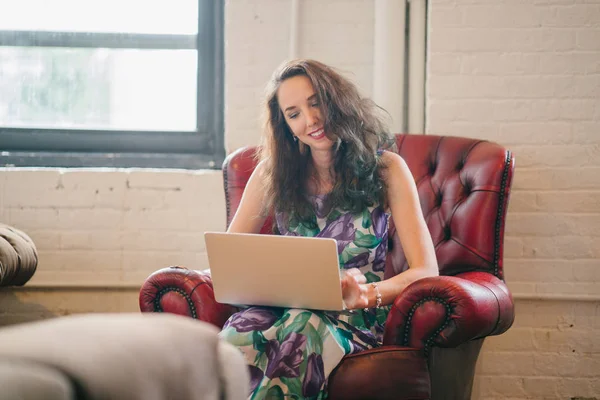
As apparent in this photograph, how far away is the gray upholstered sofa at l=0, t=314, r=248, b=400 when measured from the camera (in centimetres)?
51

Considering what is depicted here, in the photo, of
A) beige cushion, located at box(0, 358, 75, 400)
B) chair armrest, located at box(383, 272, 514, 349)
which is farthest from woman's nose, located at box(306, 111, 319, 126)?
beige cushion, located at box(0, 358, 75, 400)

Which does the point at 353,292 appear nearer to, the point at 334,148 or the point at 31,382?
the point at 334,148

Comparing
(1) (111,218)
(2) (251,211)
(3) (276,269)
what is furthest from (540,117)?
(1) (111,218)

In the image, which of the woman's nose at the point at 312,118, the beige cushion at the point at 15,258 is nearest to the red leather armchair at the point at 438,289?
the woman's nose at the point at 312,118

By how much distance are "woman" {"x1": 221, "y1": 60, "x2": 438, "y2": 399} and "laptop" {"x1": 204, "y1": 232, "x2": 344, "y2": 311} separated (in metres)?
0.08

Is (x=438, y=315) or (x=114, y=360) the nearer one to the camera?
(x=114, y=360)

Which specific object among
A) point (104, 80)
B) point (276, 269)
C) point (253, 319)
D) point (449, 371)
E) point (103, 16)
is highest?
point (103, 16)

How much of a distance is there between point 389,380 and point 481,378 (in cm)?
122

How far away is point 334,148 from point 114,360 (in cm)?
173

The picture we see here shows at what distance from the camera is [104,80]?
10.0 ft

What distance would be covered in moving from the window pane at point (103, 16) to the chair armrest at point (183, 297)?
1416 mm

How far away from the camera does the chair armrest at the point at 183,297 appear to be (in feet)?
6.39

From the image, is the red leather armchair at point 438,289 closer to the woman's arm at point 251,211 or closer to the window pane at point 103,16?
the woman's arm at point 251,211

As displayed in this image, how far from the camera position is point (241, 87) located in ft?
9.43
